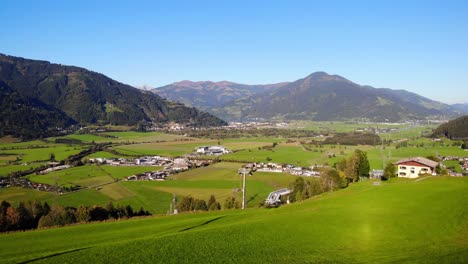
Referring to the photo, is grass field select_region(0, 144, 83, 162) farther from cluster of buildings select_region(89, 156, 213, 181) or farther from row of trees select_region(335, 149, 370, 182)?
row of trees select_region(335, 149, 370, 182)

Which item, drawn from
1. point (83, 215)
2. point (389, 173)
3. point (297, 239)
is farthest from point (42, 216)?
point (389, 173)

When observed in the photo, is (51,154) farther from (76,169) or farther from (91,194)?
(91,194)

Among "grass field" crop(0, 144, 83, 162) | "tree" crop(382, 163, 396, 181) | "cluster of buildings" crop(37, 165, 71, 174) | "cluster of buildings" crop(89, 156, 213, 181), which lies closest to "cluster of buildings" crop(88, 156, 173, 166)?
"cluster of buildings" crop(89, 156, 213, 181)

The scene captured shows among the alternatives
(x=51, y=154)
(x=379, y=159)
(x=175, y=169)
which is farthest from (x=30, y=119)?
(x=379, y=159)

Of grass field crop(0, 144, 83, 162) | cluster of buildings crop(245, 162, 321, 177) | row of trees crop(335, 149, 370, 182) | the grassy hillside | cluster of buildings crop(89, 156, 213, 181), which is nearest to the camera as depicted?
the grassy hillside

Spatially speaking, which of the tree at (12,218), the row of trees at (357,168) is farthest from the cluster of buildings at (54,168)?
the row of trees at (357,168)

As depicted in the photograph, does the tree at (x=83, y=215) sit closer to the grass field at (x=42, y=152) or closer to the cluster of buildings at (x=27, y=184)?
the cluster of buildings at (x=27, y=184)
